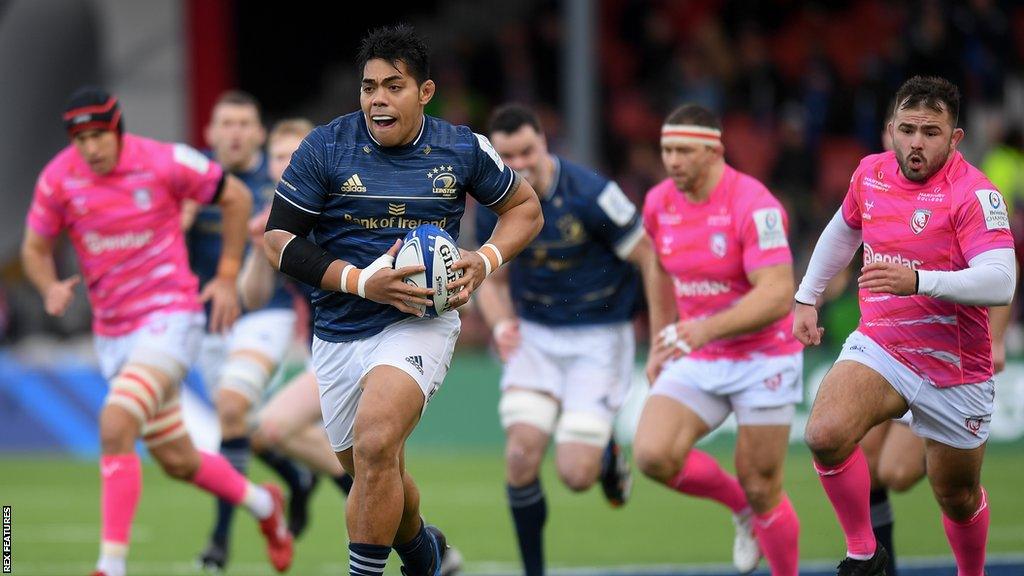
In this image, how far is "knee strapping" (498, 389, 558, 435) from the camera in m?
8.73

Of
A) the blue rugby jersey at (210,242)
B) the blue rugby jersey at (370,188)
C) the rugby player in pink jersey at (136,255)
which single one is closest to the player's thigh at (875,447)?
the blue rugby jersey at (370,188)

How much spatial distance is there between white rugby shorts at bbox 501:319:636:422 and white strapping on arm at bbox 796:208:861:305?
2.02 metres

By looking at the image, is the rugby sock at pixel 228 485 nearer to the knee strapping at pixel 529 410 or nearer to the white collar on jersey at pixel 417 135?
the knee strapping at pixel 529 410

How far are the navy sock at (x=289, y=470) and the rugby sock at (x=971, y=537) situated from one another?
4.64 metres

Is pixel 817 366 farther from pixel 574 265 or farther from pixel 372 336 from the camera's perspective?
pixel 372 336

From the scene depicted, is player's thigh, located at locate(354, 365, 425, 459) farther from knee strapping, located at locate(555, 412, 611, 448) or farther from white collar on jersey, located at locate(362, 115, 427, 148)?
knee strapping, located at locate(555, 412, 611, 448)

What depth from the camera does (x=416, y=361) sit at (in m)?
6.57

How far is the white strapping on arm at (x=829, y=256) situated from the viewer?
7.14 metres

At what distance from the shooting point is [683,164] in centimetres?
785

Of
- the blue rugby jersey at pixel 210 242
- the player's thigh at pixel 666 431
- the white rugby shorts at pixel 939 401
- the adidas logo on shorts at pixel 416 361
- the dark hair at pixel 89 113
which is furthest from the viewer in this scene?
the blue rugby jersey at pixel 210 242

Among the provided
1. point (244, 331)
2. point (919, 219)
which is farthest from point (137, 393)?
point (919, 219)

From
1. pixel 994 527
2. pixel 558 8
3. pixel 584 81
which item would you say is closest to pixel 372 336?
pixel 994 527

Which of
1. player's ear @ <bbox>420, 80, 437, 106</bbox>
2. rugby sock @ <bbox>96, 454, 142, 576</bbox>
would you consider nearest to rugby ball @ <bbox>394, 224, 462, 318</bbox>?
player's ear @ <bbox>420, 80, 437, 106</bbox>

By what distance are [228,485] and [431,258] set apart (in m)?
3.30
